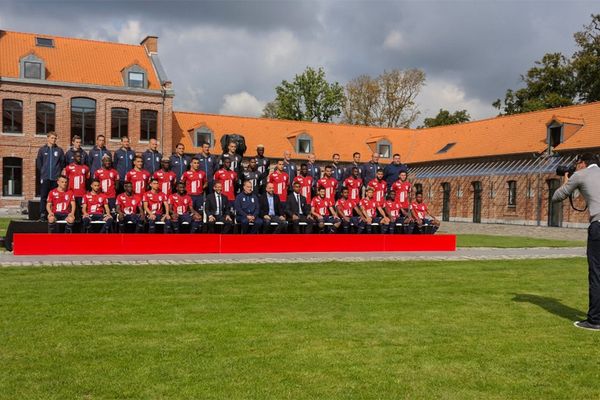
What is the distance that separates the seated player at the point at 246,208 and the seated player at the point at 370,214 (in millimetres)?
3188

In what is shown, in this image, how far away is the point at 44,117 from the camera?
125 feet

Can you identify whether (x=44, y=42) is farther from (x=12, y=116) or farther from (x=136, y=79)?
(x=136, y=79)

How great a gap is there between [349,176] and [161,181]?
5.59m

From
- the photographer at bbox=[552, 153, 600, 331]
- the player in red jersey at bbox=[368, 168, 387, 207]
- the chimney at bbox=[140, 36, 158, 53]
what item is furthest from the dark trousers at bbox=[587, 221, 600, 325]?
the chimney at bbox=[140, 36, 158, 53]

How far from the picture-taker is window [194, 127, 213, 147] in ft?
146

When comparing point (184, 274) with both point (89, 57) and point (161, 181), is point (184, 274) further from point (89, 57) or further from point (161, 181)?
point (89, 57)

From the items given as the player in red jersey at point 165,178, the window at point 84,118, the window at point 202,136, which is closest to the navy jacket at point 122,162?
the player in red jersey at point 165,178

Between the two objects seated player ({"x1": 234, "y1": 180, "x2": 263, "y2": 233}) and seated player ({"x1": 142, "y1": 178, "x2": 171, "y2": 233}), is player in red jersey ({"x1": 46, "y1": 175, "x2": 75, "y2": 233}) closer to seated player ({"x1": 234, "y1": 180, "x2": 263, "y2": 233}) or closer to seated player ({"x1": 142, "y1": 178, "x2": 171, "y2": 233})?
seated player ({"x1": 142, "y1": 178, "x2": 171, "y2": 233})

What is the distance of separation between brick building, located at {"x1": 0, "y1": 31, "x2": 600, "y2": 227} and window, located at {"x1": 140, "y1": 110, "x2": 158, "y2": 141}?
0.07 m

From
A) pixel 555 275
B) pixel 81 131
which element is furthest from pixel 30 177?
pixel 555 275

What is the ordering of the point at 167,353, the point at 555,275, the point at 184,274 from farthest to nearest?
the point at 555,275
the point at 184,274
the point at 167,353

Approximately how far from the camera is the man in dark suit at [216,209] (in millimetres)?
14945

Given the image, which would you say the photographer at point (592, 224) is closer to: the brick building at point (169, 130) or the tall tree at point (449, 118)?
the brick building at point (169, 130)

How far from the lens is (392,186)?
17.8 metres
